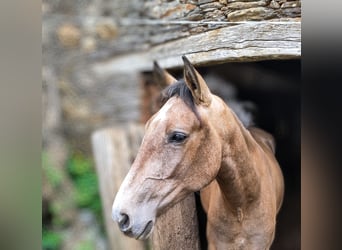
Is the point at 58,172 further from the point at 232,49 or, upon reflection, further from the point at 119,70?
the point at 232,49

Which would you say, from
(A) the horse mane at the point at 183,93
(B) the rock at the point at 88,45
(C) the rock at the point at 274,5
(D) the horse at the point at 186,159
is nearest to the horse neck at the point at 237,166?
(D) the horse at the point at 186,159

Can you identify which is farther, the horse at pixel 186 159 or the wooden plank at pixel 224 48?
the wooden plank at pixel 224 48

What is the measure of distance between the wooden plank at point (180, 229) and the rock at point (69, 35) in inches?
27.3

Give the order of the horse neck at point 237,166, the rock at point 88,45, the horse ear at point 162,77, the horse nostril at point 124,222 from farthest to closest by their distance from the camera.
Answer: the rock at point 88,45 < the horse ear at point 162,77 < the horse neck at point 237,166 < the horse nostril at point 124,222

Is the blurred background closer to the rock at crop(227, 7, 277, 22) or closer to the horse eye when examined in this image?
the rock at crop(227, 7, 277, 22)

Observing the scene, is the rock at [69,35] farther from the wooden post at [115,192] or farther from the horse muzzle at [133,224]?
the horse muzzle at [133,224]

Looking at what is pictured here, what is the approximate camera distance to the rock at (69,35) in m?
1.65

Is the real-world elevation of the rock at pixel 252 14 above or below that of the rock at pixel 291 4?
below

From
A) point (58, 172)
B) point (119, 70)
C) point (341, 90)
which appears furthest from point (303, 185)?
point (58, 172)

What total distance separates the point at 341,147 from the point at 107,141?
2.79ft

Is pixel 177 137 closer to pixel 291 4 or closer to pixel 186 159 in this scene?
pixel 186 159

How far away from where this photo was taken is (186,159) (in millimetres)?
1374

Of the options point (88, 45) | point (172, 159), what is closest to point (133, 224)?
point (172, 159)

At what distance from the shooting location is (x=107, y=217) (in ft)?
5.63
